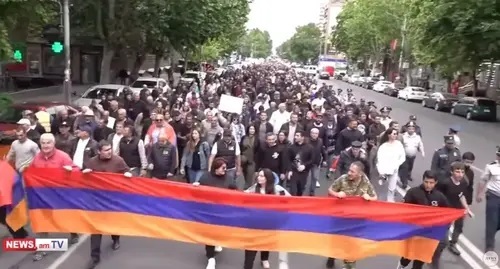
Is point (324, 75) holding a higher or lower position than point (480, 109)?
lower

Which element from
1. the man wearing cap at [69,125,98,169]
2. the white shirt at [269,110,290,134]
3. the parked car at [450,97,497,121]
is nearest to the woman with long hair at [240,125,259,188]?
the white shirt at [269,110,290,134]

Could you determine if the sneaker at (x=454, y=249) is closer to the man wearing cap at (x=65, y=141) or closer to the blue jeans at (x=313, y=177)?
the blue jeans at (x=313, y=177)

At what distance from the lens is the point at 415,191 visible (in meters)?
7.26

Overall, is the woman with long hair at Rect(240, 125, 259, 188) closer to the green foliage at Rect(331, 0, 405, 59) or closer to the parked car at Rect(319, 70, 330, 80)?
the green foliage at Rect(331, 0, 405, 59)

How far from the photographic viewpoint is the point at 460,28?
30.0 metres

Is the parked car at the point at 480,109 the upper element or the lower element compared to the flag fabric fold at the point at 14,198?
lower

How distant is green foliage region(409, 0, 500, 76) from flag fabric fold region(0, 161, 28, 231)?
85.3ft

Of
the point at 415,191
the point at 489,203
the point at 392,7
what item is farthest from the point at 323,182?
the point at 392,7

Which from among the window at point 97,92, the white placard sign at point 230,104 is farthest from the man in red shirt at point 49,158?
the window at point 97,92

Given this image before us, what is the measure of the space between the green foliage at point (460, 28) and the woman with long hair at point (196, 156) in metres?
22.7

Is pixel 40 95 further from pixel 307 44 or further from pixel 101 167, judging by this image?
pixel 307 44

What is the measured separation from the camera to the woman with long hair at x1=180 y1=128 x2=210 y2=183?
10023 millimetres

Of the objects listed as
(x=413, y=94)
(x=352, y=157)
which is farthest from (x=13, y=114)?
(x=413, y=94)

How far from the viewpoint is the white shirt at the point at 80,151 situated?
871cm
